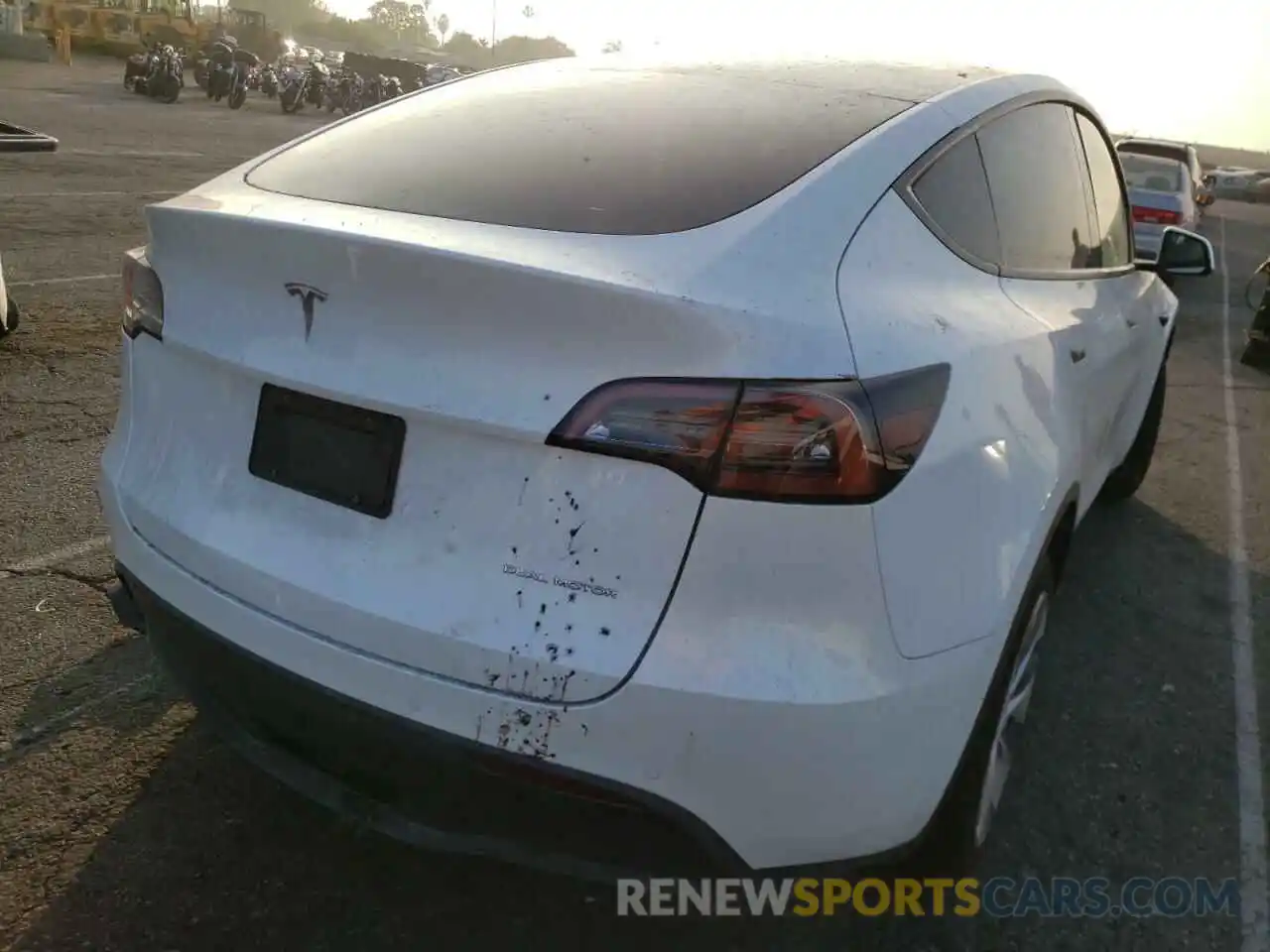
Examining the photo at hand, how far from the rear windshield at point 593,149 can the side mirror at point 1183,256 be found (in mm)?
2311

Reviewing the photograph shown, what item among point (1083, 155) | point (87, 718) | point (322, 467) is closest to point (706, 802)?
point (322, 467)

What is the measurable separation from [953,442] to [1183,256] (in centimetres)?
295

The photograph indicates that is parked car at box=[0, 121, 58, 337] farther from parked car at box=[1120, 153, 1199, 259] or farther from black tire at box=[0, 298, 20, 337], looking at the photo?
parked car at box=[1120, 153, 1199, 259]

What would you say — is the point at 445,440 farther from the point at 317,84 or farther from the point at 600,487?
the point at 317,84

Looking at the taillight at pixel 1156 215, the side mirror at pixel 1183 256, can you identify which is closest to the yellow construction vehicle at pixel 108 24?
the taillight at pixel 1156 215

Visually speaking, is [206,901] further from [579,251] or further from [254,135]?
[254,135]

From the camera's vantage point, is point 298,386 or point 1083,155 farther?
point 1083,155

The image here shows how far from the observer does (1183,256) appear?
4289 millimetres

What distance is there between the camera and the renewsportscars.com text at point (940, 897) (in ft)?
7.66

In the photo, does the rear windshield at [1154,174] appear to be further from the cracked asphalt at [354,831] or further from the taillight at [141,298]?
the taillight at [141,298]

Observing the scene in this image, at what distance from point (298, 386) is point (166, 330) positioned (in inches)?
17.8

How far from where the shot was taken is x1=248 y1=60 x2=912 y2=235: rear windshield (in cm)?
205

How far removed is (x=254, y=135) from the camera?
22.1m

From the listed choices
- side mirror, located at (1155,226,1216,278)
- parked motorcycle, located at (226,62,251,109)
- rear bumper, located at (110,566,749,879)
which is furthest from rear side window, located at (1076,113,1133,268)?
parked motorcycle, located at (226,62,251,109)
